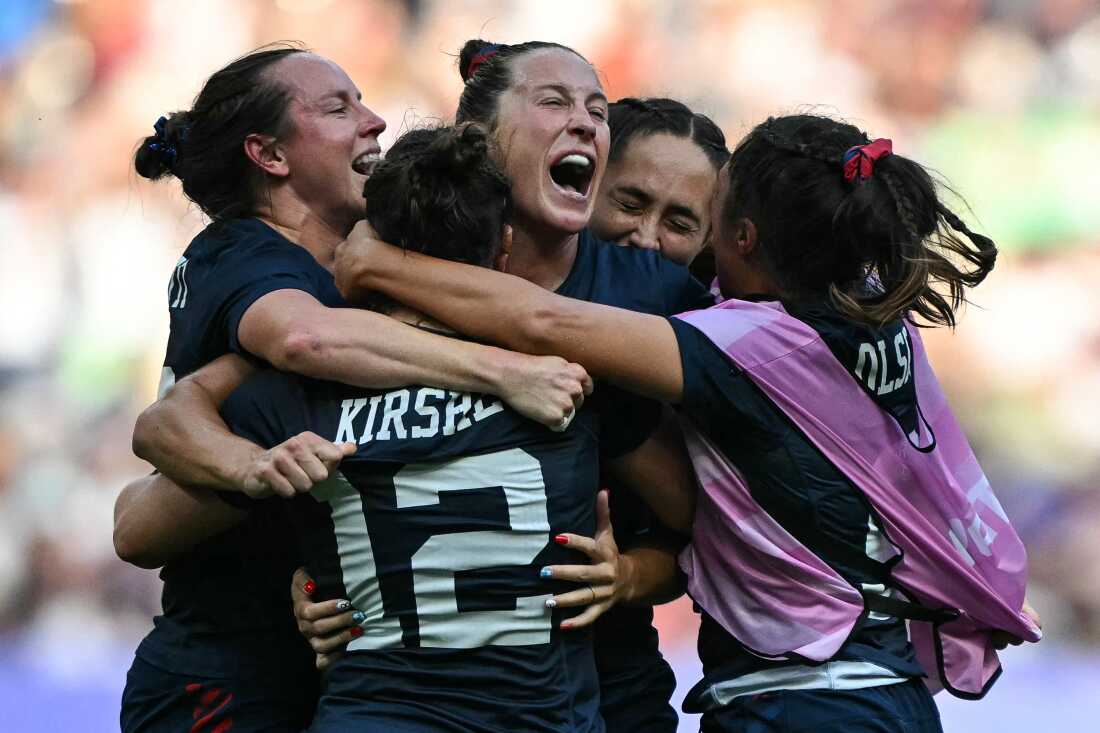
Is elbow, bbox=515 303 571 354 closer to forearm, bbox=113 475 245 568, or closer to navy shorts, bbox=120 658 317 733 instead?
forearm, bbox=113 475 245 568

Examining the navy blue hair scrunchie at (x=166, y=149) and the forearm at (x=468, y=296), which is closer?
the forearm at (x=468, y=296)

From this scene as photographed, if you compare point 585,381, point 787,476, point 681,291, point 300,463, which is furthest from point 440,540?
point 681,291

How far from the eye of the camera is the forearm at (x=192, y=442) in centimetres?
196

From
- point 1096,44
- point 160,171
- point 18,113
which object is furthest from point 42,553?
point 1096,44

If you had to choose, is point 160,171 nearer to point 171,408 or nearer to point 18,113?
point 171,408

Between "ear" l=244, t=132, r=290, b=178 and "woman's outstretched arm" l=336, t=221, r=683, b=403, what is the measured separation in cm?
51

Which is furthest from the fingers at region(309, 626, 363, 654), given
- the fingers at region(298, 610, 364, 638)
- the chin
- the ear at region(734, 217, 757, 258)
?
the ear at region(734, 217, 757, 258)

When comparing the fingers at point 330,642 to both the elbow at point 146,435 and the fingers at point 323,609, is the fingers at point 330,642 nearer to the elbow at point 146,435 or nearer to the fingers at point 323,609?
the fingers at point 323,609

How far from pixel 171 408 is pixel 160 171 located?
56cm

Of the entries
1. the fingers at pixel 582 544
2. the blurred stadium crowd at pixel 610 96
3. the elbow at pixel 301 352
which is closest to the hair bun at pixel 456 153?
the elbow at pixel 301 352

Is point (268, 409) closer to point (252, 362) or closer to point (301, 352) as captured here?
point (301, 352)

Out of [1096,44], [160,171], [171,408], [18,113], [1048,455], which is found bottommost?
[171,408]

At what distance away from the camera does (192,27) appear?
582cm

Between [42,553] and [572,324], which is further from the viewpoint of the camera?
[42,553]
